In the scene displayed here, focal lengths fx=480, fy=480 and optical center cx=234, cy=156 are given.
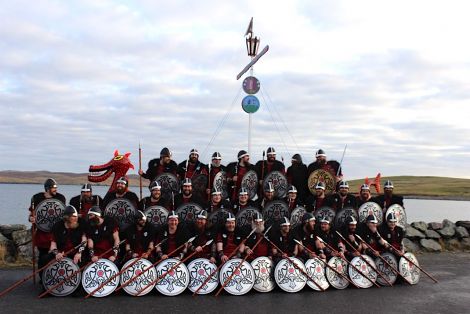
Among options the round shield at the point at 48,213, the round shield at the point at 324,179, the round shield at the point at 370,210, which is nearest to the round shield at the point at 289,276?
the round shield at the point at 370,210

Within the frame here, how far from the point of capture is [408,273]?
38.4 feet

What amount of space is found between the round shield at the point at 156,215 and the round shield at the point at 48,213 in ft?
6.43

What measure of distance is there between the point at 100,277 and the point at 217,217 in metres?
3.09

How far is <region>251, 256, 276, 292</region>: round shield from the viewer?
10.5 m

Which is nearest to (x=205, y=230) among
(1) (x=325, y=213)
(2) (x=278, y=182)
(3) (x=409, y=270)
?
(2) (x=278, y=182)

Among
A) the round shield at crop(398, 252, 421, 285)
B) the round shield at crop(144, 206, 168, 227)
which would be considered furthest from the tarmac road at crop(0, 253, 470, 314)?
the round shield at crop(144, 206, 168, 227)

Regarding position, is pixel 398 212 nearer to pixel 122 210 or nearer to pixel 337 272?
pixel 337 272

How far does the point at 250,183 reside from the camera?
43.5 feet

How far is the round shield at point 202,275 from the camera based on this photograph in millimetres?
10148

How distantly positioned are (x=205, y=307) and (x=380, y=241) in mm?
5179

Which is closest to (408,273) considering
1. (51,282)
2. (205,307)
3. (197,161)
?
(205,307)

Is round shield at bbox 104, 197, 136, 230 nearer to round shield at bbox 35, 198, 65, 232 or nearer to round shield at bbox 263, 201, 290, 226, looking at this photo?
round shield at bbox 35, 198, 65, 232

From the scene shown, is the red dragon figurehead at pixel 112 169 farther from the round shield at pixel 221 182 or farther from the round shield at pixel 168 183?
the round shield at pixel 221 182

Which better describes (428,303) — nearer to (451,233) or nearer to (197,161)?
(197,161)
